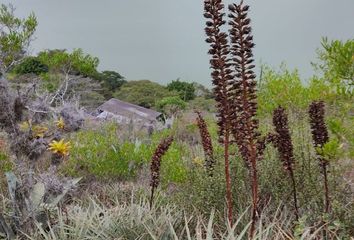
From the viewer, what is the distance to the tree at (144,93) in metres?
39.4

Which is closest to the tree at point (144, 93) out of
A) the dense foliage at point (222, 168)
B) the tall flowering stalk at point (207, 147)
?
the dense foliage at point (222, 168)

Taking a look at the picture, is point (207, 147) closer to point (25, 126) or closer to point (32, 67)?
point (25, 126)

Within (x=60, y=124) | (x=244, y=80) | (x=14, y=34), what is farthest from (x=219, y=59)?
(x=14, y=34)

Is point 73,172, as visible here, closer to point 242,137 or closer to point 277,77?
point 277,77

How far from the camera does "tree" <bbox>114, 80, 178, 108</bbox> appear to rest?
39.4 meters

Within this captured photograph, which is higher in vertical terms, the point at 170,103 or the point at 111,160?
the point at 170,103

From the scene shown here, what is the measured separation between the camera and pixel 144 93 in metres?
40.9

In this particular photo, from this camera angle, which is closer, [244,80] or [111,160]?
[244,80]

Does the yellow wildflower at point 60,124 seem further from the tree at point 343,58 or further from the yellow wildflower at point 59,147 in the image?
the tree at point 343,58

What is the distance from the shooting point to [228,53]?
323 cm

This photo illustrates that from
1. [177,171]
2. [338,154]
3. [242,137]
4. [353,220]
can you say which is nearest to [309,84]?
[177,171]

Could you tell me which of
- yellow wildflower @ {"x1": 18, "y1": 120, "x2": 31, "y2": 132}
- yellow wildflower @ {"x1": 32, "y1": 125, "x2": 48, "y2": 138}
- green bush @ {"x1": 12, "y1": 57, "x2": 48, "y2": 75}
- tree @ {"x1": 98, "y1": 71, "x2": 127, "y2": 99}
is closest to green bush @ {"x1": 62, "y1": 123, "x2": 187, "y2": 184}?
yellow wildflower @ {"x1": 32, "y1": 125, "x2": 48, "y2": 138}

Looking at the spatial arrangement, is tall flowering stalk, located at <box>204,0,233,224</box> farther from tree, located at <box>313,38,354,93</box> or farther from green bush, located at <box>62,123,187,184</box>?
green bush, located at <box>62,123,187,184</box>

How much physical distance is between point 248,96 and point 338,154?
84 centimetres
